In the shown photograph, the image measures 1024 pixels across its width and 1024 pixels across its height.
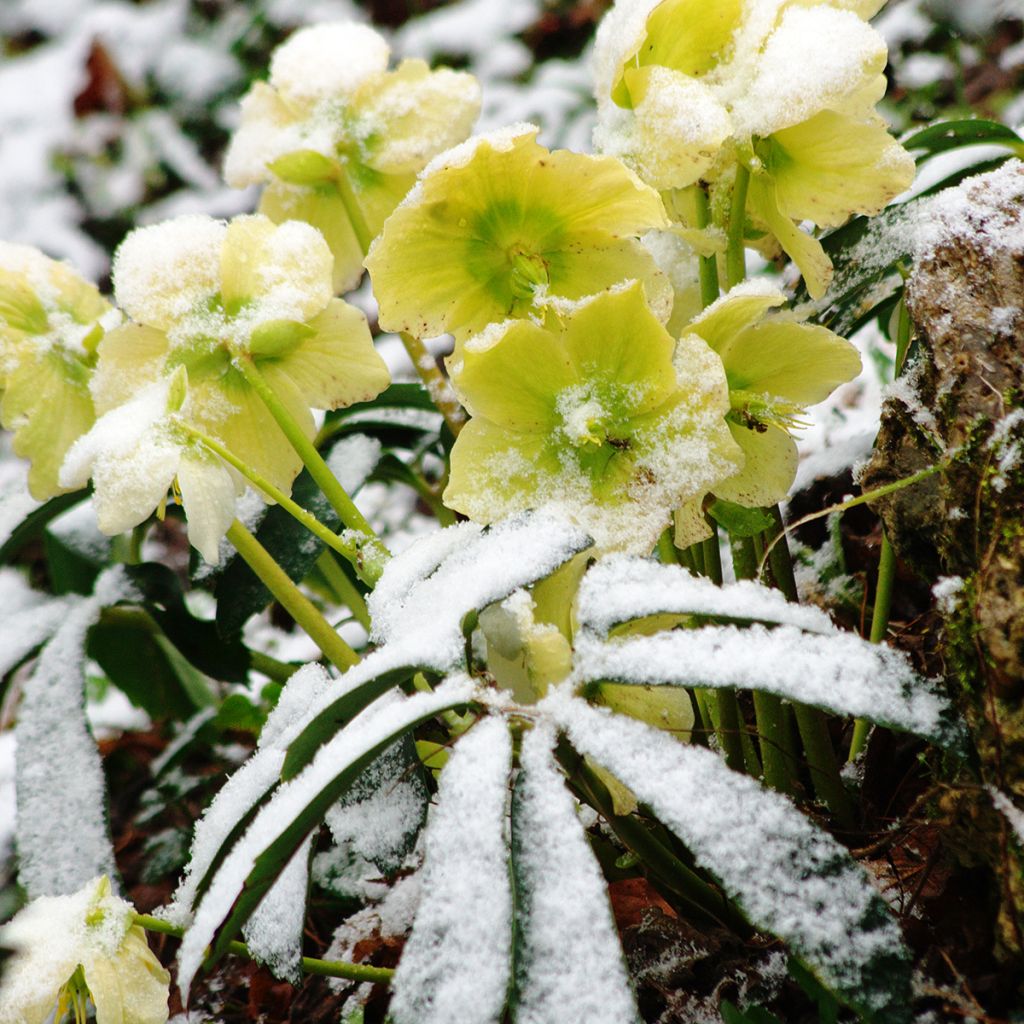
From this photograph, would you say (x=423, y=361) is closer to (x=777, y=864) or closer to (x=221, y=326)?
(x=221, y=326)

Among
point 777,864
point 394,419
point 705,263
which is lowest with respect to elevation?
point 394,419

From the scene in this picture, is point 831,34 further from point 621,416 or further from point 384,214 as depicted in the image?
point 384,214

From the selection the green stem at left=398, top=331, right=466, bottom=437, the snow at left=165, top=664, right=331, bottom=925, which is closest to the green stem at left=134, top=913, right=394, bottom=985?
the snow at left=165, top=664, right=331, bottom=925

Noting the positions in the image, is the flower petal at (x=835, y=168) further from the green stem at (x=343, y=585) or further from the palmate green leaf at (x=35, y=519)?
the palmate green leaf at (x=35, y=519)

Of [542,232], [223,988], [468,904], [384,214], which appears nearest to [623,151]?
[542,232]

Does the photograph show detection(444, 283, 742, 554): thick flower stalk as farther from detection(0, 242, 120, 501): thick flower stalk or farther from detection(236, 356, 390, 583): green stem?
detection(0, 242, 120, 501): thick flower stalk

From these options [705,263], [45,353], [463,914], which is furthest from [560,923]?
[45,353]
